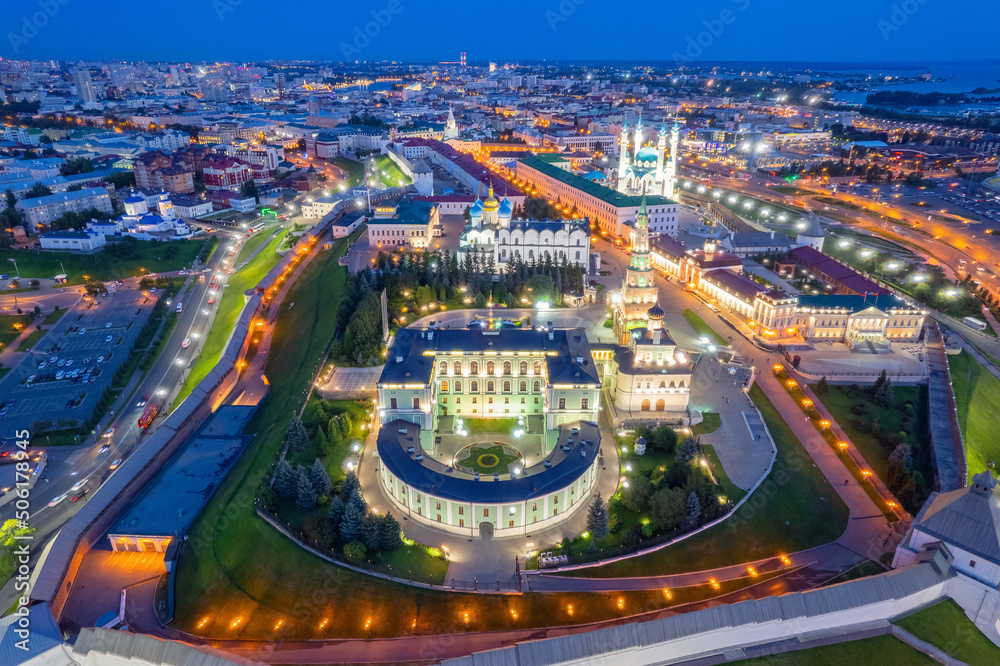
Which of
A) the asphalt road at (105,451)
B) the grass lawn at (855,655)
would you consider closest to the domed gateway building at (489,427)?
the grass lawn at (855,655)

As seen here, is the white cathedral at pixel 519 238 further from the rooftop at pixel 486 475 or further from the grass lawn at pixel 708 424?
the rooftop at pixel 486 475

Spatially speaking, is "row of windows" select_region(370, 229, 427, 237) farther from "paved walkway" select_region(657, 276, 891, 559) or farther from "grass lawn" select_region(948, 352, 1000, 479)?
"grass lawn" select_region(948, 352, 1000, 479)

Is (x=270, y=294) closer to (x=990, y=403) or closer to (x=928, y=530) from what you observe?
(x=928, y=530)

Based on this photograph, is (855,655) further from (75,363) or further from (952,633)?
(75,363)

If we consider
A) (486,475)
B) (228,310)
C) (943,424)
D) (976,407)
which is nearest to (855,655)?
(486,475)

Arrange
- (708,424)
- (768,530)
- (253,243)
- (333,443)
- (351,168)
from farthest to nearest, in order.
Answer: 1. (351,168)
2. (253,243)
3. (708,424)
4. (333,443)
5. (768,530)
